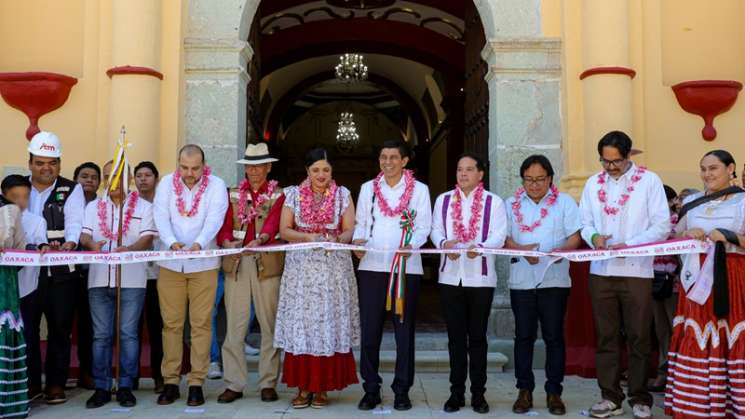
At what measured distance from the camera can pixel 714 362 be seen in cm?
447

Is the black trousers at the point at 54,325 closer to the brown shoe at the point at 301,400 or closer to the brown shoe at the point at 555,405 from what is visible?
the brown shoe at the point at 301,400

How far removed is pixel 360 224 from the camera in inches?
206

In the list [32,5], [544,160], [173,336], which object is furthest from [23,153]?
[544,160]

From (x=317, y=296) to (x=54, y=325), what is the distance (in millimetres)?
1942

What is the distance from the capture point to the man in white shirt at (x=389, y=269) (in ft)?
16.6

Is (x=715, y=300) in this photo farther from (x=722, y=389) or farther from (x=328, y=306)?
(x=328, y=306)

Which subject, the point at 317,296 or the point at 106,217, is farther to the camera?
the point at 106,217

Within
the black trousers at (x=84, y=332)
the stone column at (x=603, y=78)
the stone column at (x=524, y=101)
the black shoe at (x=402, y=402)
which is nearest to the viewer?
the black shoe at (x=402, y=402)

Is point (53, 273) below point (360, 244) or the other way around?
below

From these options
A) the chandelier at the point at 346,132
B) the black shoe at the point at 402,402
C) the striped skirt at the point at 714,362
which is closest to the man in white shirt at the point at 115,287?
the black shoe at the point at 402,402

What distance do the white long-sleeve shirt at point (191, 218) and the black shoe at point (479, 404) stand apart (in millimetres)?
2026

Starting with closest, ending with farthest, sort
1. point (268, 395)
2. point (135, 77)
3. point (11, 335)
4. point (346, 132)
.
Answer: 1. point (11, 335)
2. point (268, 395)
3. point (135, 77)
4. point (346, 132)

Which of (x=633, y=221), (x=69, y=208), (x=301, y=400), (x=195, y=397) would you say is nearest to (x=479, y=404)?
(x=301, y=400)

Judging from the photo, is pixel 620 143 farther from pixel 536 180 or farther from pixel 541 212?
pixel 541 212
